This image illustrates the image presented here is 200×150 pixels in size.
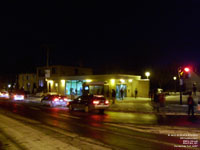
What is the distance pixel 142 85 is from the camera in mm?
40438

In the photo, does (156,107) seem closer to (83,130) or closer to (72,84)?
(83,130)

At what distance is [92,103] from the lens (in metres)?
21.5

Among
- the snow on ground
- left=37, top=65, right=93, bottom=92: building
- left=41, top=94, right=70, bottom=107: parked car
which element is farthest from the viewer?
left=37, top=65, right=93, bottom=92: building

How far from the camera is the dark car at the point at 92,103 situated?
21.4m

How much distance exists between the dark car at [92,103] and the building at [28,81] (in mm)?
Answer: 48750

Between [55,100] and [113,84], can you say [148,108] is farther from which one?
[113,84]

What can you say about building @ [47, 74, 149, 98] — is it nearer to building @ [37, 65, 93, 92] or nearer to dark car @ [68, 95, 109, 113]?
building @ [37, 65, 93, 92]

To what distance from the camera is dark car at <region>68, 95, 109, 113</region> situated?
21.4 m

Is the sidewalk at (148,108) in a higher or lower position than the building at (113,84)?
lower

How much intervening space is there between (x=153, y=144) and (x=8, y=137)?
18.6ft

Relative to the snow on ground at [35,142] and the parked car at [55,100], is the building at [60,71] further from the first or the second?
the snow on ground at [35,142]

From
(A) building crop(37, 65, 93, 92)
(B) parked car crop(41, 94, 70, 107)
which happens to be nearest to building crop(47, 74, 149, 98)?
(B) parked car crop(41, 94, 70, 107)

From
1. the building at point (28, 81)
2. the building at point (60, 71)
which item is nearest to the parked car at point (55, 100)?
the building at point (60, 71)

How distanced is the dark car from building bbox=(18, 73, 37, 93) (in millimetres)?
48750
